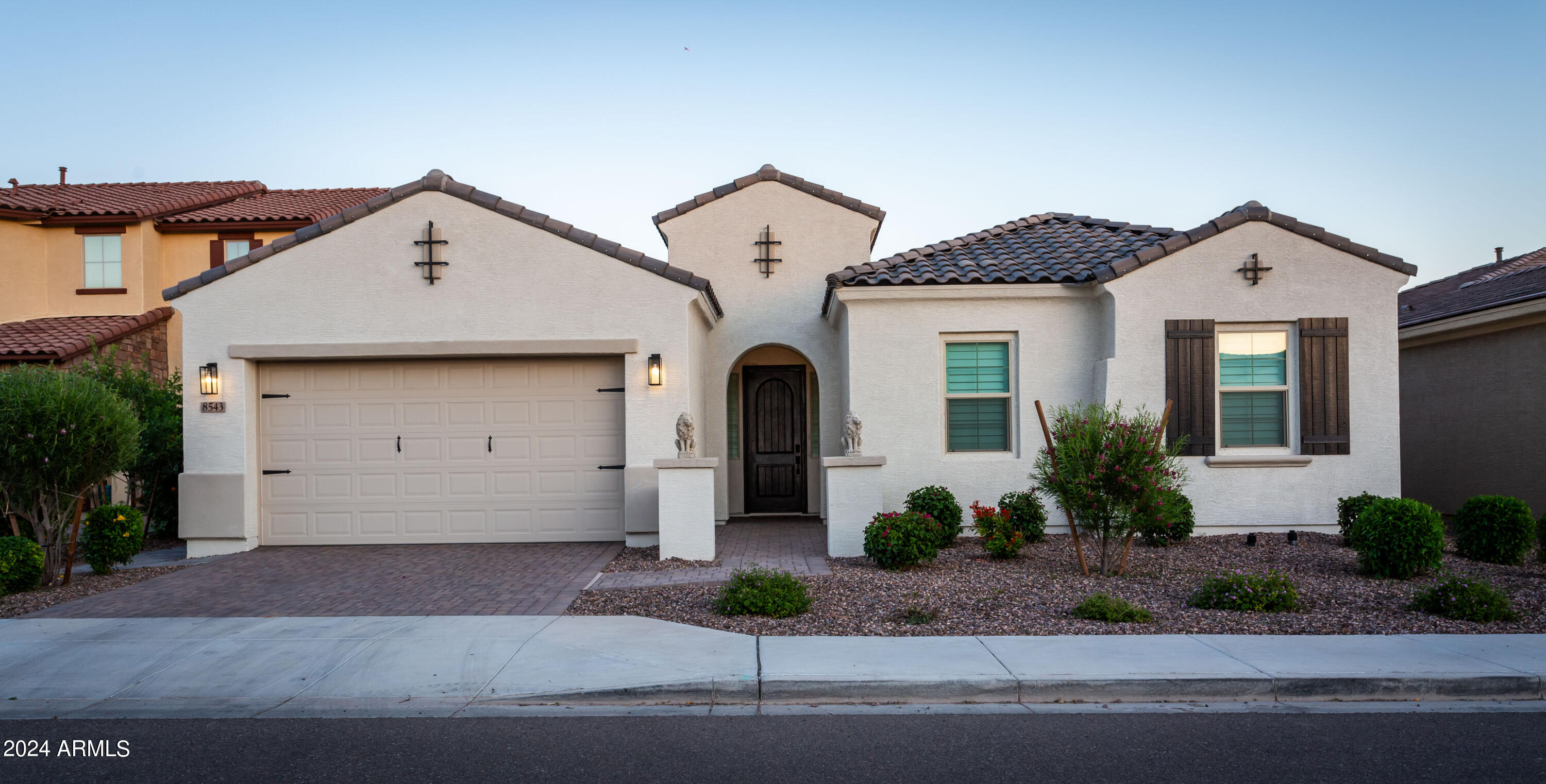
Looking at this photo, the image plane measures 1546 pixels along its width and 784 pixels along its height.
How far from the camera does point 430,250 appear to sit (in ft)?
34.1

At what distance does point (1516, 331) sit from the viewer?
11727mm

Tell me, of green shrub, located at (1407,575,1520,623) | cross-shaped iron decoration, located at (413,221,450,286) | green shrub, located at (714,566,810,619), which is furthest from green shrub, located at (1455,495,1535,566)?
cross-shaped iron decoration, located at (413,221,450,286)

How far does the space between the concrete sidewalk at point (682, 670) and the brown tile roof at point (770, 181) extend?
795 centimetres

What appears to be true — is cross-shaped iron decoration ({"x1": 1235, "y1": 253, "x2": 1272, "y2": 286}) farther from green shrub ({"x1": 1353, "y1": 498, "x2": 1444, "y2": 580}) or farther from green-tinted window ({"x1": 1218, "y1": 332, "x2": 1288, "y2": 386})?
green shrub ({"x1": 1353, "y1": 498, "x2": 1444, "y2": 580})

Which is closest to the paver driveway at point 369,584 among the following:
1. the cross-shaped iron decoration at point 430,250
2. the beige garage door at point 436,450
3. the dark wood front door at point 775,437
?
the beige garage door at point 436,450

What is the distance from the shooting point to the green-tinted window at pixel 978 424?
10844 millimetres

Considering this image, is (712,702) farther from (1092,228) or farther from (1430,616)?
(1092,228)

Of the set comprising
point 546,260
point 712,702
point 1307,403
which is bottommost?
point 712,702

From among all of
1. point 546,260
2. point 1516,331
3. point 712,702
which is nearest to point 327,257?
point 546,260

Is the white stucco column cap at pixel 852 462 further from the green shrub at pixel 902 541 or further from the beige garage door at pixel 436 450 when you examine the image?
the beige garage door at pixel 436 450

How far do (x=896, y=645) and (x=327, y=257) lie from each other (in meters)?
8.44

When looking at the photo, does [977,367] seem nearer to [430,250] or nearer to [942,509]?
[942,509]

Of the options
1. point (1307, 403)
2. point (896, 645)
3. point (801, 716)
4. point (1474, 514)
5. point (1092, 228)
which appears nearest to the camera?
point (801, 716)

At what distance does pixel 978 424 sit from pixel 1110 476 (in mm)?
3064
